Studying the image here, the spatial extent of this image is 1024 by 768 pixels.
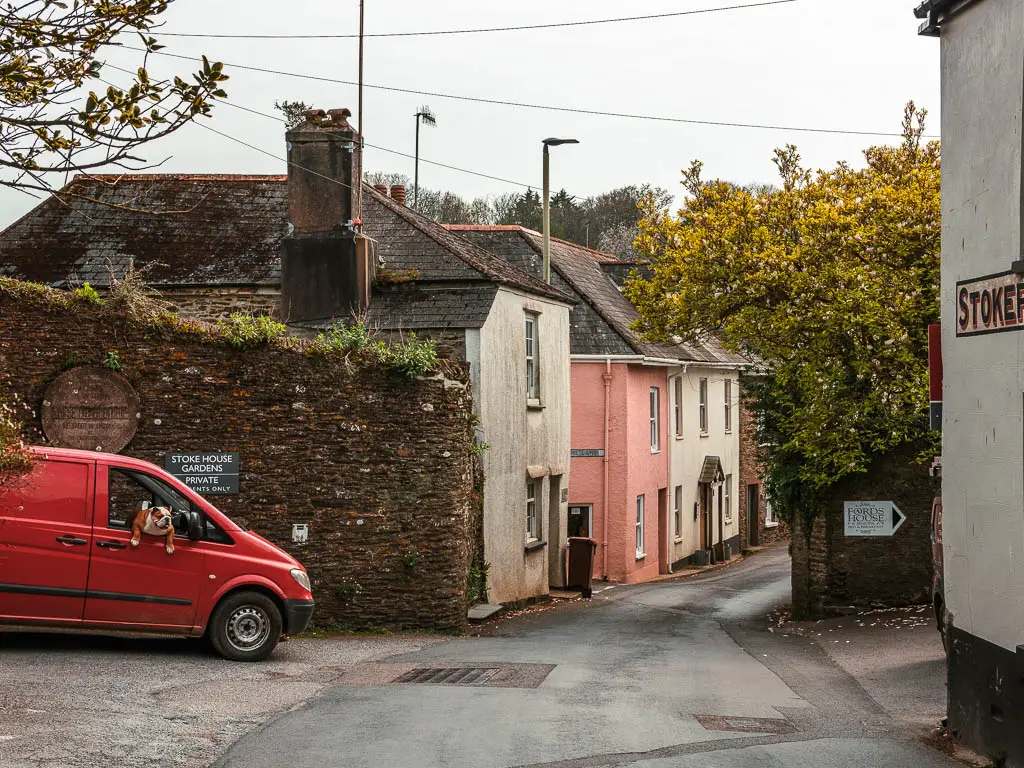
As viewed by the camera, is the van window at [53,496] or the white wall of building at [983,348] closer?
the white wall of building at [983,348]

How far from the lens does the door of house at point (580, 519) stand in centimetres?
3325

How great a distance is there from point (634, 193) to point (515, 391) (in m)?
57.2

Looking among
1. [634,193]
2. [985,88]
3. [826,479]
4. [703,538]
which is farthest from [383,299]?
[634,193]

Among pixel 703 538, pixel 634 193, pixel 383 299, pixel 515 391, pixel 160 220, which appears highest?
pixel 634 193

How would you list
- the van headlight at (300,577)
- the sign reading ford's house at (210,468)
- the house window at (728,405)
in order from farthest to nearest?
the house window at (728,405) < the sign reading ford's house at (210,468) < the van headlight at (300,577)

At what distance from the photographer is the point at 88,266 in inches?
959

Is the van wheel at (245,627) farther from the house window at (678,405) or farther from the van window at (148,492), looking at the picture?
the house window at (678,405)

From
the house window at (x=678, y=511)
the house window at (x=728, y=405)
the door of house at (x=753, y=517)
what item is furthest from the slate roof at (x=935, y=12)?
the door of house at (x=753, y=517)

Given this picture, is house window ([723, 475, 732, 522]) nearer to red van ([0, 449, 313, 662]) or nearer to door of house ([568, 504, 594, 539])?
door of house ([568, 504, 594, 539])

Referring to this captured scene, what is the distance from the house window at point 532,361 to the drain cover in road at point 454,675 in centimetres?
1156

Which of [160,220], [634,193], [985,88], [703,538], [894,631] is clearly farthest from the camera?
[634,193]

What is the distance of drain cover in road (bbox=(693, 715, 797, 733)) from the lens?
1005 cm

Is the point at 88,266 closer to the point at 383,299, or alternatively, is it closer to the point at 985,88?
the point at 383,299

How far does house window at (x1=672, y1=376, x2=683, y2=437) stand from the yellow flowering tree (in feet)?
47.5
